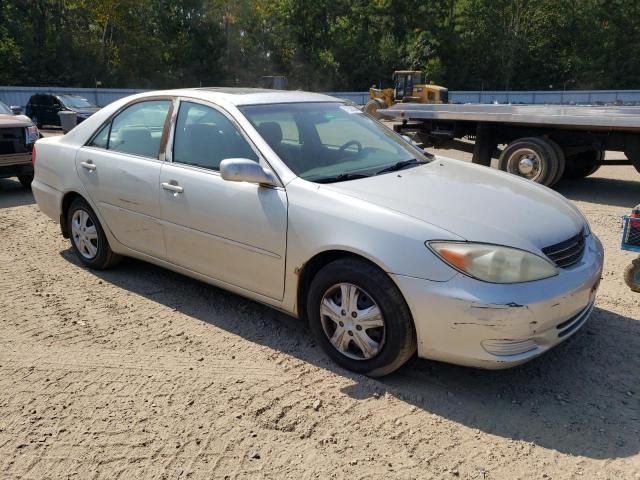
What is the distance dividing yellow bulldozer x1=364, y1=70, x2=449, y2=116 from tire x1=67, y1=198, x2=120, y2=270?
18916mm

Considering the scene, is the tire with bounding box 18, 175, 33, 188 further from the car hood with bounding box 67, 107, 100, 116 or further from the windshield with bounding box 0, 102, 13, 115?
the car hood with bounding box 67, 107, 100, 116

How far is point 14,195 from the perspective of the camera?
8852 mm

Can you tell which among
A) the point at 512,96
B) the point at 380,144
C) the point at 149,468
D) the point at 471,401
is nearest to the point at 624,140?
the point at 380,144

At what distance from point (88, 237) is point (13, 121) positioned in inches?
189

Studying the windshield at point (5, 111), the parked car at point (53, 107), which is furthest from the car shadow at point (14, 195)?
the parked car at point (53, 107)

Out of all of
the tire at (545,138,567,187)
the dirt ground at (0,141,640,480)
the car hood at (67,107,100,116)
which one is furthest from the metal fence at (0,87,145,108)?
the dirt ground at (0,141,640,480)

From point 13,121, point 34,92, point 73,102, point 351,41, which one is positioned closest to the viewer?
point 13,121

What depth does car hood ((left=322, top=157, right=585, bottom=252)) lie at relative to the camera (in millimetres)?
3096

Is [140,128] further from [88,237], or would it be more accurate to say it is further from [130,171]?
[88,237]

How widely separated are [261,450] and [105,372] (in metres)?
1.25

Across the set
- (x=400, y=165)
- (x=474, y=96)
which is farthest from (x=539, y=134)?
(x=474, y=96)

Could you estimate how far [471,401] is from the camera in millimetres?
3191

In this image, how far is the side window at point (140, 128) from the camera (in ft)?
14.4

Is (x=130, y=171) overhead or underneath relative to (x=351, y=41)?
underneath
